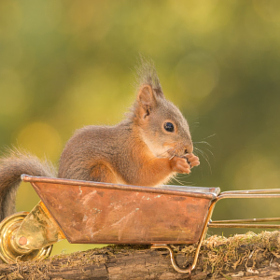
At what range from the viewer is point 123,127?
2061 mm

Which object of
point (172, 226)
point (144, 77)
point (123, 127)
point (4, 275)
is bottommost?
point (4, 275)

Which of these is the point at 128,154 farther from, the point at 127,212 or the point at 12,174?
the point at 127,212

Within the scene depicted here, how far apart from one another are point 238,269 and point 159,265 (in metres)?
0.25

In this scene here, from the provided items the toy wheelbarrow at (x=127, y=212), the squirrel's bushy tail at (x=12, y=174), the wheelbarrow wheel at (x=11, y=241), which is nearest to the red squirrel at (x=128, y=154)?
the squirrel's bushy tail at (x=12, y=174)

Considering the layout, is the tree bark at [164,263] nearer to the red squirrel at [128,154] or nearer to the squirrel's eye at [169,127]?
the red squirrel at [128,154]

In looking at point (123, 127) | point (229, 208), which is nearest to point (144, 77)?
point (123, 127)

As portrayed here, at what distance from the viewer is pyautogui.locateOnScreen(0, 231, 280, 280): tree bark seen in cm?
131

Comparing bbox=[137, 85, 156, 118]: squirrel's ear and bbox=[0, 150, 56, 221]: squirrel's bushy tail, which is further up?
bbox=[137, 85, 156, 118]: squirrel's ear

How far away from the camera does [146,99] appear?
2082 millimetres

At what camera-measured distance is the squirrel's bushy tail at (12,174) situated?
1.87 m

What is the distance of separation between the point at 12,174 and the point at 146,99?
73cm

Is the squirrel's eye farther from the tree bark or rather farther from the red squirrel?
the tree bark

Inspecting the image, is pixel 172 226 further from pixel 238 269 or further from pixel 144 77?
pixel 144 77

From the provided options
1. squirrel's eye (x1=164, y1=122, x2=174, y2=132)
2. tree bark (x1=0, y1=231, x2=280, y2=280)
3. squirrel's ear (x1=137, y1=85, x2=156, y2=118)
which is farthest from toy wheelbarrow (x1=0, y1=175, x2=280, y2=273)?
squirrel's ear (x1=137, y1=85, x2=156, y2=118)
